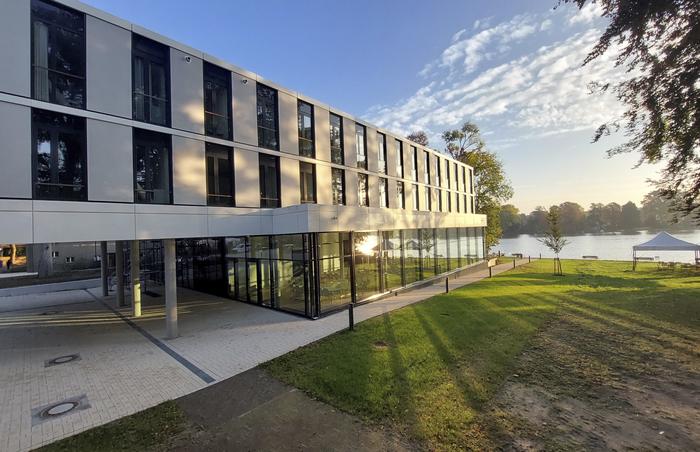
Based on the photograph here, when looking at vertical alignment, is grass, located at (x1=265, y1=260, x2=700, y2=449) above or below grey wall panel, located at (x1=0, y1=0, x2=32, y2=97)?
below

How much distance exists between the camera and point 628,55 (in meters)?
9.45

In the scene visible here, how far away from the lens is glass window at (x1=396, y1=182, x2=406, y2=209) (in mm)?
20645

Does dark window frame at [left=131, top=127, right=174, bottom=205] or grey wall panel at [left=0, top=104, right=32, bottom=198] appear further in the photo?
dark window frame at [left=131, top=127, right=174, bottom=205]

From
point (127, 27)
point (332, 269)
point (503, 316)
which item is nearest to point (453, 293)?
point (503, 316)

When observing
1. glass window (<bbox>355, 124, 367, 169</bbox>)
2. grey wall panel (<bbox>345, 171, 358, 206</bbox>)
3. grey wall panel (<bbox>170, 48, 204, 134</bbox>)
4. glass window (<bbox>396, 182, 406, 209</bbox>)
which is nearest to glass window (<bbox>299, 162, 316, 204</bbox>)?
grey wall panel (<bbox>345, 171, 358, 206</bbox>)

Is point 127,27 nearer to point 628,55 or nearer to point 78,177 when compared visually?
point 78,177

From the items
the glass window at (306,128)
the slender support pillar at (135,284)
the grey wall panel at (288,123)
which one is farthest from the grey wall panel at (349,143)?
the slender support pillar at (135,284)

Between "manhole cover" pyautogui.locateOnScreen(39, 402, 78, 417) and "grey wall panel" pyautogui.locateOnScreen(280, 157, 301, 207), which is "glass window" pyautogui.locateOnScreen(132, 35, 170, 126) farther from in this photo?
"manhole cover" pyautogui.locateOnScreen(39, 402, 78, 417)

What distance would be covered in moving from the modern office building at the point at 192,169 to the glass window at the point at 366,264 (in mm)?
81

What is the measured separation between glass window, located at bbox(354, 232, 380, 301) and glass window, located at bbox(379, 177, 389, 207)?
4197 mm

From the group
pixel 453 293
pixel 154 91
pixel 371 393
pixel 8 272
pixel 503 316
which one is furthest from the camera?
pixel 8 272

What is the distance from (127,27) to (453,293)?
1642cm

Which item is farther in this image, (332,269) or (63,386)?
(332,269)

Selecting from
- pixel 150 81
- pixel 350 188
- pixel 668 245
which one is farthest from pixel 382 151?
pixel 668 245
